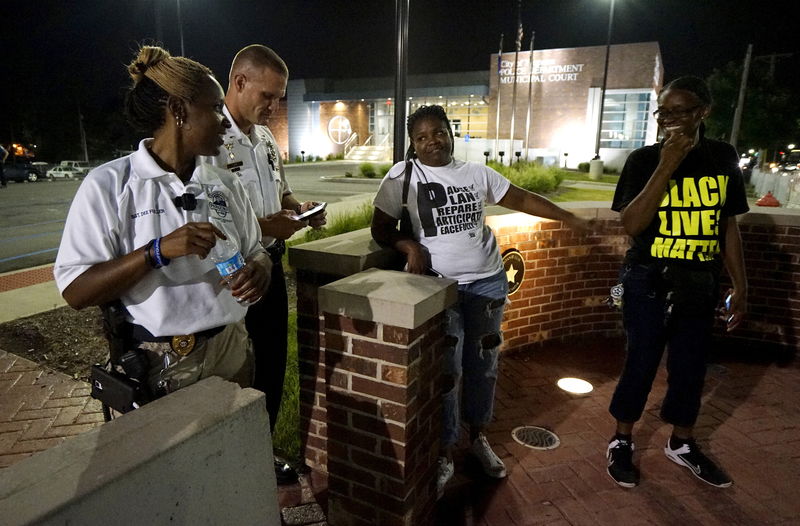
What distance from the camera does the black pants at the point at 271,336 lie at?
2639 mm

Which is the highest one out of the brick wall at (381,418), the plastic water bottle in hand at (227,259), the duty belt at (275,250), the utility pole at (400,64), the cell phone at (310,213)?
the utility pole at (400,64)

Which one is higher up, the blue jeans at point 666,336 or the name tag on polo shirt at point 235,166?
the name tag on polo shirt at point 235,166

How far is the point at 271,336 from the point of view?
271 cm

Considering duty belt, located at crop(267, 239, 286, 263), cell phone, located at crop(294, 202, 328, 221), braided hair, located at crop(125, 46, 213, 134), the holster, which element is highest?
braided hair, located at crop(125, 46, 213, 134)

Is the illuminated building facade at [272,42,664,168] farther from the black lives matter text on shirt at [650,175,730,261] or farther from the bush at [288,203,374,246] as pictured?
the black lives matter text on shirt at [650,175,730,261]

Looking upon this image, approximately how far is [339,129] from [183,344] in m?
46.0

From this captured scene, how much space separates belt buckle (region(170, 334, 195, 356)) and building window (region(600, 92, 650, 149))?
35.0 m

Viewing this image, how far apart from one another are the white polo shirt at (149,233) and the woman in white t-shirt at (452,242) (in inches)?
44.1

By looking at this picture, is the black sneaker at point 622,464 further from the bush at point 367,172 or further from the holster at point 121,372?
the bush at point 367,172

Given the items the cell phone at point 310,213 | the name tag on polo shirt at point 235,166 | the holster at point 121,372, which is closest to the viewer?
the holster at point 121,372

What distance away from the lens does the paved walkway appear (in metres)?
2.72

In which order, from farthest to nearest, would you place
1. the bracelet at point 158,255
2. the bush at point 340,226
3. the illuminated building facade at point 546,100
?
1. the illuminated building facade at point 546,100
2. the bush at point 340,226
3. the bracelet at point 158,255

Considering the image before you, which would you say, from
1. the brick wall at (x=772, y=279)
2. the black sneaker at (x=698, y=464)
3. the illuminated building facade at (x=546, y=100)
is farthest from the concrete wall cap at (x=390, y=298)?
the illuminated building facade at (x=546, y=100)

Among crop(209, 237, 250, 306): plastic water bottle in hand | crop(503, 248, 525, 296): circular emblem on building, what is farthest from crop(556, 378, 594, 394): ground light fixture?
crop(209, 237, 250, 306): plastic water bottle in hand
